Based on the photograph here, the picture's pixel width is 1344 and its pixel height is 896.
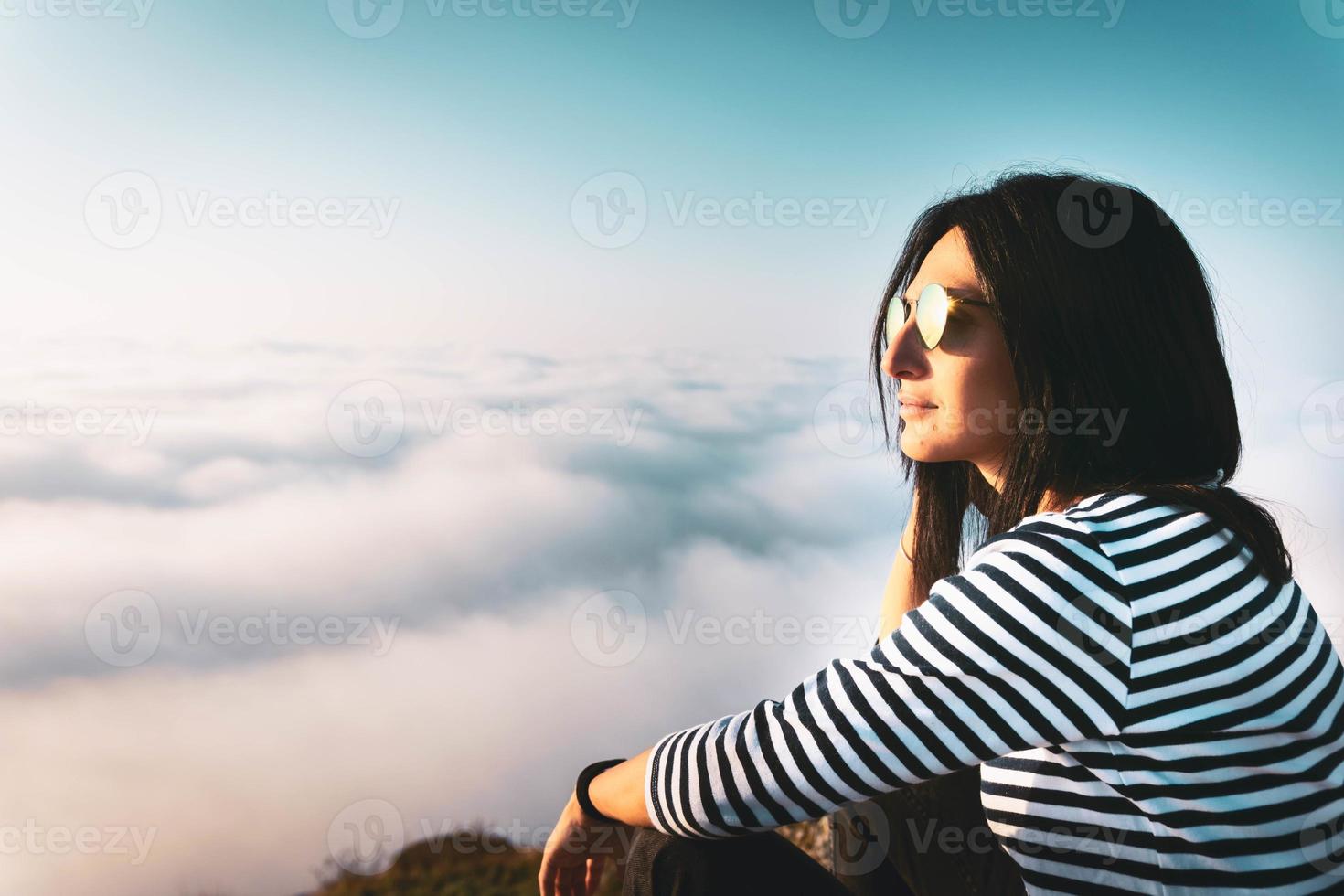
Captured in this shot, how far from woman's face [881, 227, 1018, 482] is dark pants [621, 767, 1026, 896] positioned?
512 millimetres

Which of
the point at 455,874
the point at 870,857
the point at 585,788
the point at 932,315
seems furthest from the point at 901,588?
the point at 455,874

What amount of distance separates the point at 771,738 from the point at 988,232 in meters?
0.74

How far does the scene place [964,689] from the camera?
92 cm

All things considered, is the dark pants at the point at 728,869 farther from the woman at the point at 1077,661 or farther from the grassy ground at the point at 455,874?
the grassy ground at the point at 455,874

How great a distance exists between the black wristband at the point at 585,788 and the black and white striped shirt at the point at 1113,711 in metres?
0.28

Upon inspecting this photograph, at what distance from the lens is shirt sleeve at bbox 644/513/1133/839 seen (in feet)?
2.96

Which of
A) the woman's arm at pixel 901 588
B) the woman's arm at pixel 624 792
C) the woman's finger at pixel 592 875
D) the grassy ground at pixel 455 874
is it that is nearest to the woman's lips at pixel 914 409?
the woman's arm at pixel 624 792

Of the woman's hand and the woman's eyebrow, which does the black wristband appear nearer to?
the woman's hand

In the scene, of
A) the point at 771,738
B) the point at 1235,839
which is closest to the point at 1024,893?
the point at 1235,839

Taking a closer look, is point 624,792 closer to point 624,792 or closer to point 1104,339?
point 624,792

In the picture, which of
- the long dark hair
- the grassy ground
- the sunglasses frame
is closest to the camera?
A: the long dark hair

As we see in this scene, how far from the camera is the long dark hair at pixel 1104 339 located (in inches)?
47.0

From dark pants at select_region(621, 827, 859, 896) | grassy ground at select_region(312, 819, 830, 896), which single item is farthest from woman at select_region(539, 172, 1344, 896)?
grassy ground at select_region(312, 819, 830, 896)

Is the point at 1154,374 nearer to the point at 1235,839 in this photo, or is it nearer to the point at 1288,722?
the point at 1288,722
